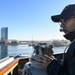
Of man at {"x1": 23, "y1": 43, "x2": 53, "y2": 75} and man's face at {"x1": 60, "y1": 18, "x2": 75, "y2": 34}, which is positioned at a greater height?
man's face at {"x1": 60, "y1": 18, "x2": 75, "y2": 34}

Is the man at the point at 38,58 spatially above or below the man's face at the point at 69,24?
below

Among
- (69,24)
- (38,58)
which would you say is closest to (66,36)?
(69,24)

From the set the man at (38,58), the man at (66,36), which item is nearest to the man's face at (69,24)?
the man at (66,36)

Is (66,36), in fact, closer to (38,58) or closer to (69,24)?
(69,24)

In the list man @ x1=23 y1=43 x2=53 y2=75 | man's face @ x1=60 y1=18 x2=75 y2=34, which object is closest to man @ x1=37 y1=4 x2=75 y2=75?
man's face @ x1=60 y1=18 x2=75 y2=34

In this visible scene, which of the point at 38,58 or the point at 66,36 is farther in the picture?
the point at 38,58

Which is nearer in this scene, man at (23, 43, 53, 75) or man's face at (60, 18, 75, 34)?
man's face at (60, 18, 75, 34)

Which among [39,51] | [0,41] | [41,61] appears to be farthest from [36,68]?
[0,41]

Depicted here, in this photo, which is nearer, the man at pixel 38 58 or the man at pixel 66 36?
the man at pixel 66 36

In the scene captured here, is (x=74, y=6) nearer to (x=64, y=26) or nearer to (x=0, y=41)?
(x=64, y=26)

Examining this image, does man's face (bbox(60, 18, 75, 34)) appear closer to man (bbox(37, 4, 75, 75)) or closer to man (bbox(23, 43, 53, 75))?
man (bbox(37, 4, 75, 75))

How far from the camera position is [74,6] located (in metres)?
1.91

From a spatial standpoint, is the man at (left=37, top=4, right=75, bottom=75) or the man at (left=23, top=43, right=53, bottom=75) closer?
the man at (left=37, top=4, right=75, bottom=75)

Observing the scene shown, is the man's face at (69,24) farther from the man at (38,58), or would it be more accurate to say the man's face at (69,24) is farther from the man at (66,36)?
the man at (38,58)
